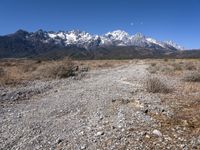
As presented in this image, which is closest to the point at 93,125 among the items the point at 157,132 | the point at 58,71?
the point at 157,132

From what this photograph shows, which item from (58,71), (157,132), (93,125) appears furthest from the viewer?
(58,71)

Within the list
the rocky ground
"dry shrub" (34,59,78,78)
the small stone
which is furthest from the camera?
"dry shrub" (34,59,78,78)

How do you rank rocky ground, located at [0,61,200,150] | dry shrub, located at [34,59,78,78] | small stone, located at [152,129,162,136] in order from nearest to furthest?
rocky ground, located at [0,61,200,150] → small stone, located at [152,129,162,136] → dry shrub, located at [34,59,78,78]

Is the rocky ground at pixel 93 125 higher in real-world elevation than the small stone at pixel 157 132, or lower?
lower

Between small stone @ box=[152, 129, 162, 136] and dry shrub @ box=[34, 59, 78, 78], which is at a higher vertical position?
small stone @ box=[152, 129, 162, 136]

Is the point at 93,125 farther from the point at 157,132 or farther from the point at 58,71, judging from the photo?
the point at 58,71

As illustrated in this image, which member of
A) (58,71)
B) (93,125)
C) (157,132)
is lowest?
(58,71)

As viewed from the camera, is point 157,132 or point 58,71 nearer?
point 157,132

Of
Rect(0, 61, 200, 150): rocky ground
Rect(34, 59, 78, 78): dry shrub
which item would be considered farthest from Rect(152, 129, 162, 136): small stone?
Rect(34, 59, 78, 78): dry shrub

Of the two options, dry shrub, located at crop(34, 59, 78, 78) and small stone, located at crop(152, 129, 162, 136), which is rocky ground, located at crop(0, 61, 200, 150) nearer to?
small stone, located at crop(152, 129, 162, 136)

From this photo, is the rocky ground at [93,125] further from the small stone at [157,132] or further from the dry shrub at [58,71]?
the dry shrub at [58,71]

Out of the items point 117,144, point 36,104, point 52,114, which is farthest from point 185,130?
point 36,104

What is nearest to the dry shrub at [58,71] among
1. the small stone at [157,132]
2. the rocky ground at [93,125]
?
the rocky ground at [93,125]

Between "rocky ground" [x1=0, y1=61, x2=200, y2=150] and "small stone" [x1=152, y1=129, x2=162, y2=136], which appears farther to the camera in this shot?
"small stone" [x1=152, y1=129, x2=162, y2=136]
